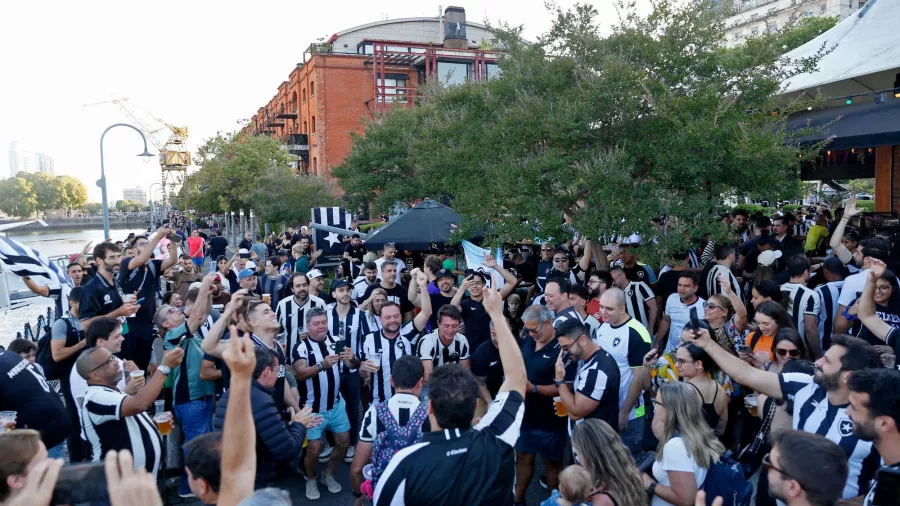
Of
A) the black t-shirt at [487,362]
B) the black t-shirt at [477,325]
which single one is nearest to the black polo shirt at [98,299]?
the black t-shirt at [477,325]

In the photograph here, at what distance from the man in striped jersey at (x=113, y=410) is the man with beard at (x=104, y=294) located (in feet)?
7.66

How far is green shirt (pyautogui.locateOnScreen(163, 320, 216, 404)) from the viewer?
220 inches

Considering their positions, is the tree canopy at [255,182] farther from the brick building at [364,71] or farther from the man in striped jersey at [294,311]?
the man in striped jersey at [294,311]

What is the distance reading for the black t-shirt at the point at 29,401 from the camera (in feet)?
13.0

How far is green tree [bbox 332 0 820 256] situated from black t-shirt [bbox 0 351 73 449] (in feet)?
18.5

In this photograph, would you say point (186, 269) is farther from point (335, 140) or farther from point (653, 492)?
point (335, 140)

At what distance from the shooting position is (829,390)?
3.42 meters

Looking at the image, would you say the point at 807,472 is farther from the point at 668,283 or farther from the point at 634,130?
the point at 634,130

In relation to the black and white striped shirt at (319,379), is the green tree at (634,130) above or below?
above

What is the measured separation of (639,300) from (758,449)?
354cm

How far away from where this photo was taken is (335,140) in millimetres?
43875

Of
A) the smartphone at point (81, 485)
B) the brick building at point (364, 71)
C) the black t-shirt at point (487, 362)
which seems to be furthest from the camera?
the brick building at point (364, 71)

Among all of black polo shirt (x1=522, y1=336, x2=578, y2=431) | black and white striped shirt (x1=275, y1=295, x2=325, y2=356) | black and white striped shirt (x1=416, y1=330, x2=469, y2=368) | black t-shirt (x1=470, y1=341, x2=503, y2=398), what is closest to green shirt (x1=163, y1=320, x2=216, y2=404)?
black and white striped shirt (x1=275, y1=295, x2=325, y2=356)

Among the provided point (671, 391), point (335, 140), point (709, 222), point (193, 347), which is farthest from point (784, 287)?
A: point (335, 140)
